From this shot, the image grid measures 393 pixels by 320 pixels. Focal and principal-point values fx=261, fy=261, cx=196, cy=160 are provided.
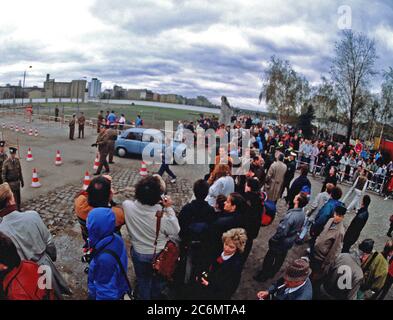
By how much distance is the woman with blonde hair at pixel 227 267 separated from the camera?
3.03 m

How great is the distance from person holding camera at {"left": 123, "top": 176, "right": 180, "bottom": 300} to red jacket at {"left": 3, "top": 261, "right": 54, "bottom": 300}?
1.02m

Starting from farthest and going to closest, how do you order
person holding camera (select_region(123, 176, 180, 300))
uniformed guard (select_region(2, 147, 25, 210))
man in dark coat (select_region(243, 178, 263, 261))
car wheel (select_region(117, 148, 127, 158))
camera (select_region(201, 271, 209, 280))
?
car wheel (select_region(117, 148, 127, 158)), uniformed guard (select_region(2, 147, 25, 210)), man in dark coat (select_region(243, 178, 263, 261)), camera (select_region(201, 271, 209, 280)), person holding camera (select_region(123, 176, 180, 300))

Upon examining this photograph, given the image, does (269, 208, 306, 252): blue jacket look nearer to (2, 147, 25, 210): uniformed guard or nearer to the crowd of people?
the crowd of people

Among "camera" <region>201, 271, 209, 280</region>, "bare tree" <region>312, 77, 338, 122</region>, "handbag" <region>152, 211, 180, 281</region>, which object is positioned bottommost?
"camera" <region>201, 271, 209, 280</region>

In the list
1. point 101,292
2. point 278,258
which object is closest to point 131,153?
point 278,258

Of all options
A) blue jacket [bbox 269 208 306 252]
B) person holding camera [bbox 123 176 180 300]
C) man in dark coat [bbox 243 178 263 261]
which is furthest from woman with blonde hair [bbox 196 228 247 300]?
blue jacket [bbox 269 208 306 252]

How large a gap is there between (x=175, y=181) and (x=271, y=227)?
4075mm

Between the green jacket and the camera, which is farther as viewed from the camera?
the green jacket

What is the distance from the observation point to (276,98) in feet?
88.2

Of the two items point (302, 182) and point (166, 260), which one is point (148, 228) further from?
point (302, 182)

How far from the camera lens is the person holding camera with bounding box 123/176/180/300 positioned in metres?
2.94

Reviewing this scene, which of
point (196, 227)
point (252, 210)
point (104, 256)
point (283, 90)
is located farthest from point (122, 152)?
point (283, 90)

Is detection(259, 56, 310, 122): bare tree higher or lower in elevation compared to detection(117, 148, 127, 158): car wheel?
higher

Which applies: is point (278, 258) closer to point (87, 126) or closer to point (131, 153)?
point (131, 153)
